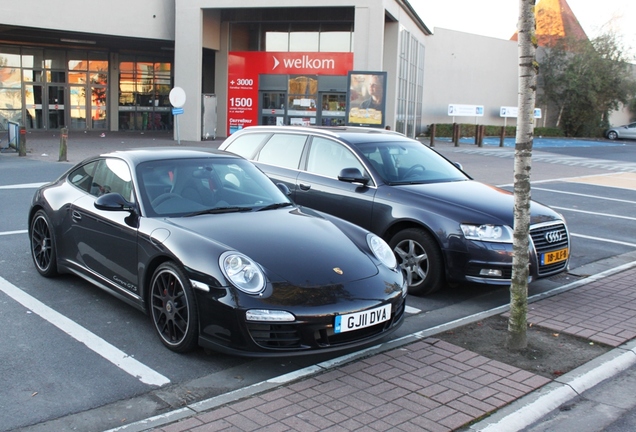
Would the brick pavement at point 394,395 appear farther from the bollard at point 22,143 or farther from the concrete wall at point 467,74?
the concrete wall at point 467,74

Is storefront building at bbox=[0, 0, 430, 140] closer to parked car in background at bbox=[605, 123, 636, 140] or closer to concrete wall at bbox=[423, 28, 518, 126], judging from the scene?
concrete wall at bbox=[423, 28, 518, 126]

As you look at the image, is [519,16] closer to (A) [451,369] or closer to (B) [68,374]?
(A) [451,369]

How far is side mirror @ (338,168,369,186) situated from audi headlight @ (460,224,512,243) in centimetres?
123

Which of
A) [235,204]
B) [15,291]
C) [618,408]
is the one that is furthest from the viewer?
[15,291]

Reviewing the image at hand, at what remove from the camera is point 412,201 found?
6.77m

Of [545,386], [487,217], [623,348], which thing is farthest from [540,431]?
[487,217]

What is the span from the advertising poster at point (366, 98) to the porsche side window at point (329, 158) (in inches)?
582

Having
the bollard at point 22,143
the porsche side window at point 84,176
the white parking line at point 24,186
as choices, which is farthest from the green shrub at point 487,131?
the porsche side window at point 84,176

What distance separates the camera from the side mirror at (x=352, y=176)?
700 centimetres

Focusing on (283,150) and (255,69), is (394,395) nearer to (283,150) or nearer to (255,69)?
(283,150)

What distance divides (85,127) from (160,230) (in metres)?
30.6

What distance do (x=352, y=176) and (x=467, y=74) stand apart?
37.1m

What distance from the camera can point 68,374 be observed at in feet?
14.6

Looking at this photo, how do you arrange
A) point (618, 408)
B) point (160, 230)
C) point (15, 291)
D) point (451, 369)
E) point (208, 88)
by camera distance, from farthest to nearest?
point (208, 88) → point (15, 291) → point (160, 230) → point (451, 369) → point (618, 408)
